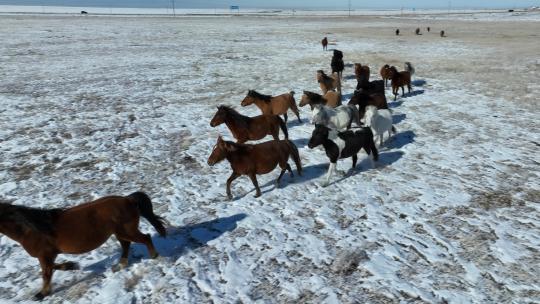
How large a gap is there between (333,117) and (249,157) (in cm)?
397

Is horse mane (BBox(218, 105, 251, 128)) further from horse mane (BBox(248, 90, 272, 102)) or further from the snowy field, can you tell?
horse mane (BBox(248, 90, 272, 102))

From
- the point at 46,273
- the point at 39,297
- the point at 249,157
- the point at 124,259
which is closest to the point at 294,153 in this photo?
the point at 249,157

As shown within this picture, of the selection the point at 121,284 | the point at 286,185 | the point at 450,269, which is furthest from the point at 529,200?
the point at 121,284

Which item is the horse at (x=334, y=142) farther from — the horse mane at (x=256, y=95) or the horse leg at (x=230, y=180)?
the horse mane at (x=256, y=95)

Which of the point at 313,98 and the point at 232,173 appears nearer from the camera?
the point at 232,173

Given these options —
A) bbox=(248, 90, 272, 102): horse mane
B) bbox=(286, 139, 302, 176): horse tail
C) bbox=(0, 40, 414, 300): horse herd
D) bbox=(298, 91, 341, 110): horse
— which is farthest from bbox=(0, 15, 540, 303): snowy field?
bbox=(248, 90, 272, 102): horse mane

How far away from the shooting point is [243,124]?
9.60 meters

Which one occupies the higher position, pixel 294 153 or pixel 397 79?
pixel 397 79

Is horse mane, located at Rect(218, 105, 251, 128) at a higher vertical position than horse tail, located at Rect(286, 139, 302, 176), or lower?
higher

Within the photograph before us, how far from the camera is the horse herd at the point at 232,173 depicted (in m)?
5.02

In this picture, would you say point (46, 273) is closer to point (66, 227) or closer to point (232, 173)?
point (66, 227)

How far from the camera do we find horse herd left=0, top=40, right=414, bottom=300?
16.5 feet

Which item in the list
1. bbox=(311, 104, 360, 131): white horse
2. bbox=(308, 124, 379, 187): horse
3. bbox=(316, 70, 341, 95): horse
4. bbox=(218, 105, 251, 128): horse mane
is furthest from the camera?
bbox=(316, 70, 341, 95): horse

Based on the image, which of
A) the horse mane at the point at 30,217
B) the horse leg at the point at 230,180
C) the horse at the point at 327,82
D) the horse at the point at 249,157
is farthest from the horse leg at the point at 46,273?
the horse at the point at 327,82
